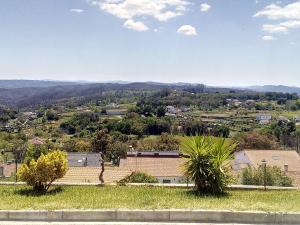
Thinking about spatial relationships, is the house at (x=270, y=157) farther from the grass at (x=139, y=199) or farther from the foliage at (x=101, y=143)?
the grass at (x=139, y=199)

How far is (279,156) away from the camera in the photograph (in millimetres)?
42031

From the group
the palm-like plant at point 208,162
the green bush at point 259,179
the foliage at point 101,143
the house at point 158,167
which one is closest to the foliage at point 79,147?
the foliage at point 101,143

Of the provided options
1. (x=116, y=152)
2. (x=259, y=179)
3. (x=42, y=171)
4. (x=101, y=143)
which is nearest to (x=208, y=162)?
(x=42, y=171)

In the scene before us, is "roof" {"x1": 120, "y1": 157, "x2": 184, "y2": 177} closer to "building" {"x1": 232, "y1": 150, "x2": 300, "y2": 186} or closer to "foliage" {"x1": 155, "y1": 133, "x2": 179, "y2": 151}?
"building" {"x1": 232, "y1": 150, "x2": 300, "y2": 186}

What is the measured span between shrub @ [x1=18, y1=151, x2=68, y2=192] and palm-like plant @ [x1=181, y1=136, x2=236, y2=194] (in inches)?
106

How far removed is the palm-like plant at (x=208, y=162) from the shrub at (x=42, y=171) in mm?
2698

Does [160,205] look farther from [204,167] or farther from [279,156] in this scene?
[279,156]

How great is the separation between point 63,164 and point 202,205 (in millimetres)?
3353

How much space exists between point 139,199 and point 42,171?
2215 mm

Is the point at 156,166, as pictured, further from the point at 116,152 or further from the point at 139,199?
the point at 139,199

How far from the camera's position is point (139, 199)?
8234 mm

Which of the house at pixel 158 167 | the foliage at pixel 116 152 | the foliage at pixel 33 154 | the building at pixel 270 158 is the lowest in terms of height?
the foliage at pixel 116 152

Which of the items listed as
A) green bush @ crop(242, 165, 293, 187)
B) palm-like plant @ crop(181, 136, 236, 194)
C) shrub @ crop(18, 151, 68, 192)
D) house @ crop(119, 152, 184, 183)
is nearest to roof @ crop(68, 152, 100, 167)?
house @ crop(119, 152, 184, 183)

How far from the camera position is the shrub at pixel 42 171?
9031 mm
